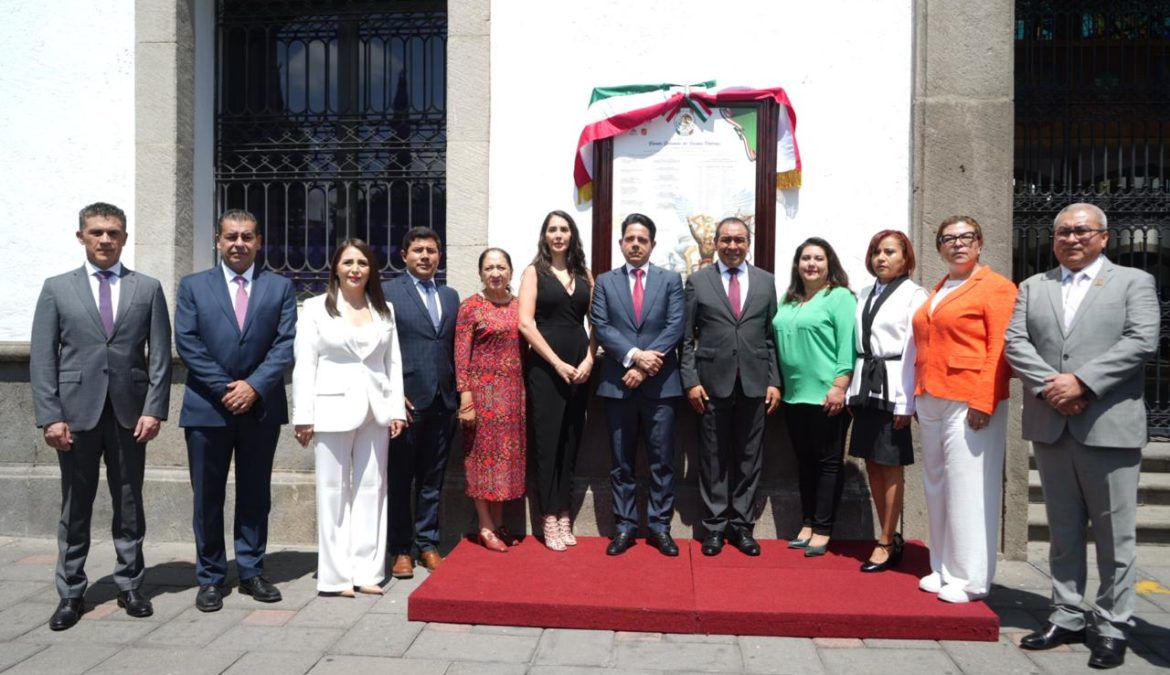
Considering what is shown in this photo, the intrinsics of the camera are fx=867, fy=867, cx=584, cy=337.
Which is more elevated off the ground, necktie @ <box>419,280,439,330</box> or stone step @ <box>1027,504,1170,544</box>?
necktie @ <box>419,280,439,330</box>

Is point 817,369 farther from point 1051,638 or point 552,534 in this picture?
point 552,534

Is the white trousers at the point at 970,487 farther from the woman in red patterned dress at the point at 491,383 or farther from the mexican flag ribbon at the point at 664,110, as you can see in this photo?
the woman in red patterned dress at the point at 491,383

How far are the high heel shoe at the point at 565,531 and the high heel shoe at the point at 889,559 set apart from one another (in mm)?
1749

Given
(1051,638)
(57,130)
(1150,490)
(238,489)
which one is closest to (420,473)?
(238,489)

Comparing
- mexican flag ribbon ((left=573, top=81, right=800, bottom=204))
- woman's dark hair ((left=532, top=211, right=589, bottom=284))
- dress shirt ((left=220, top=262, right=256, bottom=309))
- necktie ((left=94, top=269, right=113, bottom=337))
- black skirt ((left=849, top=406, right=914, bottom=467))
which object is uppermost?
mexican flag ribbon ((left=573, top=81, right=800, bottom=204))

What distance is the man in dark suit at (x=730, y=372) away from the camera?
5.13 metres

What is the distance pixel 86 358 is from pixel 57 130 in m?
2.61

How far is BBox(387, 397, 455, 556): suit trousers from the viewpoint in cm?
517

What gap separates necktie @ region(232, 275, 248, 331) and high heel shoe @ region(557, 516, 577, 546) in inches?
87.4

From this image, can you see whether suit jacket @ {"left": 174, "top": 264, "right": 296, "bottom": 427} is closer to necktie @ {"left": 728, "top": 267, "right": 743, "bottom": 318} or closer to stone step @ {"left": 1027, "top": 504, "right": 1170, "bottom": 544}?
necktie @ {"left": 728, "top": 267, "right": 743, "bottom": 318}

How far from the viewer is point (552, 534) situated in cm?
538

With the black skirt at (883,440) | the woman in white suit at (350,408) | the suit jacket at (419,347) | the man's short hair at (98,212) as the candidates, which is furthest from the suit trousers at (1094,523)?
the man's short hair at (98,212)

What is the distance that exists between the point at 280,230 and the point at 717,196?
10.9 feet

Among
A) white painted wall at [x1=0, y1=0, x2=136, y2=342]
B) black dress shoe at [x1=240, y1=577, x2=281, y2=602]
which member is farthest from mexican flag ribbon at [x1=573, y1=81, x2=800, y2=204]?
white painted wall at [x1=0, y1=0, x2=136, y2=342]
